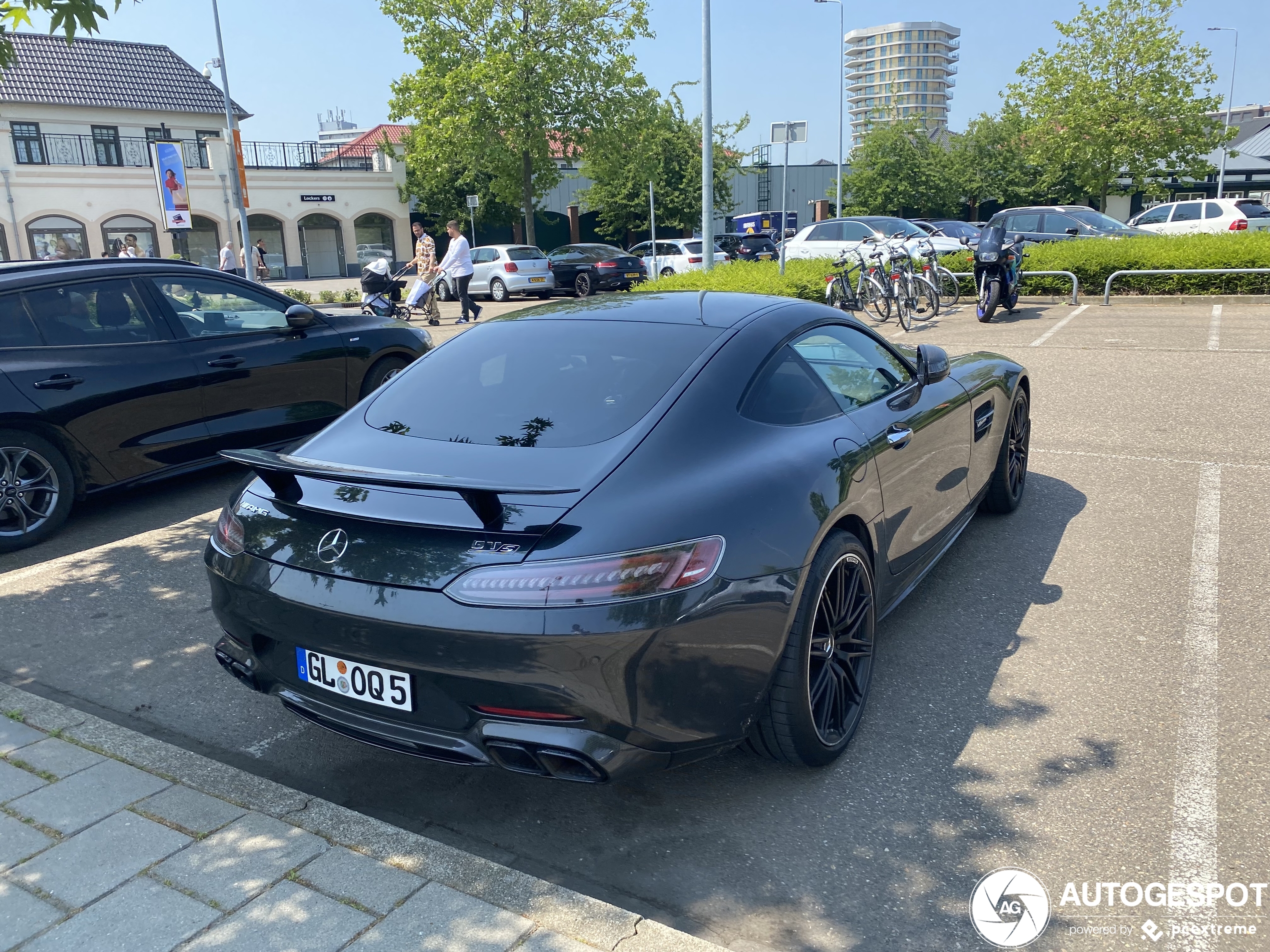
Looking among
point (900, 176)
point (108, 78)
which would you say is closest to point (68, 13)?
point (108, 78)

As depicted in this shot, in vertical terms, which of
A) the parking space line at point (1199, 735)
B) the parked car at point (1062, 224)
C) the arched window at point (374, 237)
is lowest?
the parking space line at point (1199, 735)

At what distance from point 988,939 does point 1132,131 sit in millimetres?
37803

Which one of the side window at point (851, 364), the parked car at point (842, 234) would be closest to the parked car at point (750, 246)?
the parked car at point (842, 234)

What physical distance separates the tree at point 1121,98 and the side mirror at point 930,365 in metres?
35.0

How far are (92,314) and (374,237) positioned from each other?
139 feet

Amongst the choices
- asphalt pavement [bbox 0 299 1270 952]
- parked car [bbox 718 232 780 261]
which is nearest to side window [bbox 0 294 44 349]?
asphalt pavement [bbox 0 299 1270 952]

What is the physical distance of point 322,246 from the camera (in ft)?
148

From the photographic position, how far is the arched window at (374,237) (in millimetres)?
45625

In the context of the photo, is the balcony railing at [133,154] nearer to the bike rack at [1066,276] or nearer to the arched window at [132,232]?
the arched window at [132,232]

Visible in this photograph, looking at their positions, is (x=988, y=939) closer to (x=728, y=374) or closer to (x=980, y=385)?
(x=728, y=374)

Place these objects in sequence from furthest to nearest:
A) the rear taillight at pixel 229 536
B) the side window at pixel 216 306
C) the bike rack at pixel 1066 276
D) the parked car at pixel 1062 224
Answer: the parked car at pixel 1062 224, the bike rack at pixel 1066 276, the side window at pixel 216 306, the rear taillight at pixel 229 536

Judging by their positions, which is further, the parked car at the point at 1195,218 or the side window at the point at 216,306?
the parked car at the point at 1195,218

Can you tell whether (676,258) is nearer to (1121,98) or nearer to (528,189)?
(528,189)

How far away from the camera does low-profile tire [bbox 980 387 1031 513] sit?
18.3 feet
